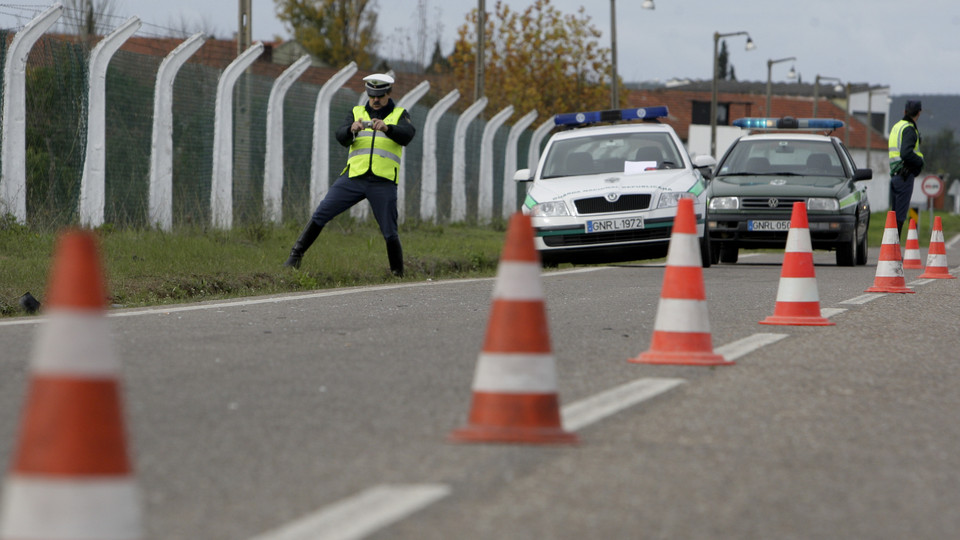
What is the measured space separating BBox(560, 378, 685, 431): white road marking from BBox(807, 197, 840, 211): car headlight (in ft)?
38.5

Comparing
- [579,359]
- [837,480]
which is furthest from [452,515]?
[579,359]

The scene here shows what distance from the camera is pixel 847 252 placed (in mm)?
18062

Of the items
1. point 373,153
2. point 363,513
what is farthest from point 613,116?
point 363,513

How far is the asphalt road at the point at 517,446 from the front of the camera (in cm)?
379

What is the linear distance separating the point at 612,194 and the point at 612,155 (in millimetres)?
1164

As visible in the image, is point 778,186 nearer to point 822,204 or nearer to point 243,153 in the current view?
point 822,204

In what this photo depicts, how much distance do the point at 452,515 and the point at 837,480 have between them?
1.26 meters

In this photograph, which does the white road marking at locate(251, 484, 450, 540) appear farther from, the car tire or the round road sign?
the round road sign

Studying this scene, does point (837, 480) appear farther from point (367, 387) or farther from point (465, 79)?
point (465, 79)

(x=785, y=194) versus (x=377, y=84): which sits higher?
(x=377, y=84)

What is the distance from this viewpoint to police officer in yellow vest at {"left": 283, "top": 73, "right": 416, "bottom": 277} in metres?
13.5

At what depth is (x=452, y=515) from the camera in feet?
12.3

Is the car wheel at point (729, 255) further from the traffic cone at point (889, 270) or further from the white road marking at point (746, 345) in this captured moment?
the white road marking at point (746, 345)

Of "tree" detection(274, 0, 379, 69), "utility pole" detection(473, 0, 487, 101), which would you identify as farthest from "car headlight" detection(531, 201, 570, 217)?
"tree" detection(274, 0, 379, 69)
